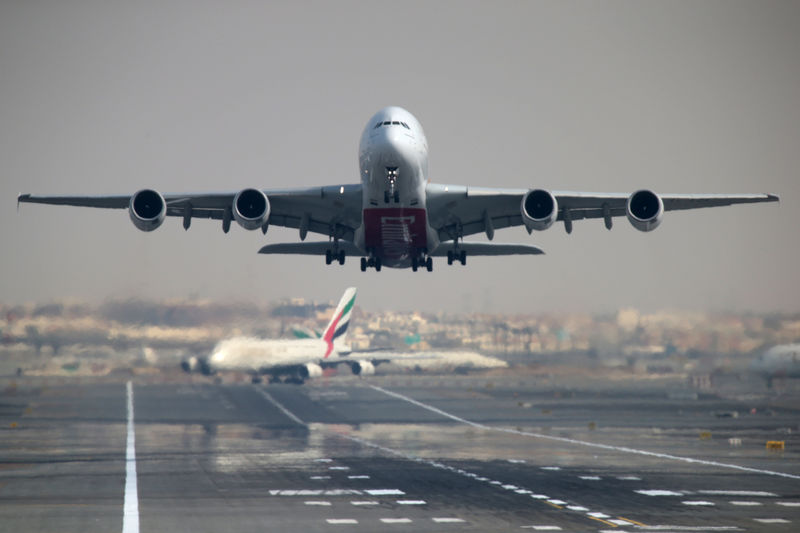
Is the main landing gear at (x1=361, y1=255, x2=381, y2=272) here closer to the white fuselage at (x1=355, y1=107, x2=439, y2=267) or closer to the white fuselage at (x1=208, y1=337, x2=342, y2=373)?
the white fuselage at (x1=355, y1=107, x2=439, y2=267)

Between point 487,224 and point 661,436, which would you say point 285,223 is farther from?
point 661,436

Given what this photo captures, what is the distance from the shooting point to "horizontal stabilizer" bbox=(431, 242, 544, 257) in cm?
4775

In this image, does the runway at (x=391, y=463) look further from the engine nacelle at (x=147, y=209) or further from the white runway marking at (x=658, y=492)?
the engine nacelle at (x=147, y=209)

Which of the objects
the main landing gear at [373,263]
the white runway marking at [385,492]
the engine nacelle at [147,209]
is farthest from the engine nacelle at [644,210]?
the engine nacelle at [147,209]

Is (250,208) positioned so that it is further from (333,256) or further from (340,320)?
(340,320)

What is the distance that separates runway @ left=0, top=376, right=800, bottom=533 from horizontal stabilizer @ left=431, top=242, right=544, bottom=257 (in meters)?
11.1

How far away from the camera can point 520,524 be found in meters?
35.9

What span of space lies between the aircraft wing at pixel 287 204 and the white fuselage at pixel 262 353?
4610 cm

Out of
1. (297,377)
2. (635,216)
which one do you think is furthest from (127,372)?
(635,216)

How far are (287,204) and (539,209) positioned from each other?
1139 centimetres

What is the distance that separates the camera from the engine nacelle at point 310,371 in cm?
11769

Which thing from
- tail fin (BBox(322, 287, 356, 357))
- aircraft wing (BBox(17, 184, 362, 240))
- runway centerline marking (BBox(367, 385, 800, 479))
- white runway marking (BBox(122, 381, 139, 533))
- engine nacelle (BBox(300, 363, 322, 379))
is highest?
aircraft wing (BBox(17, 184, 362, 240))

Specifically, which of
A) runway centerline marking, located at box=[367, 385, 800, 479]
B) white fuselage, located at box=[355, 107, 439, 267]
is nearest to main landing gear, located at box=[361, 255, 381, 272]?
white fuselage, located at box=[355, 107, 439, 267]

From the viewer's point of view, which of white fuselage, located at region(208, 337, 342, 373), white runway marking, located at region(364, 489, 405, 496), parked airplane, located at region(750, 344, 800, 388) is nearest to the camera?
white runway marking, located at region(364, 489, 405, 496)
